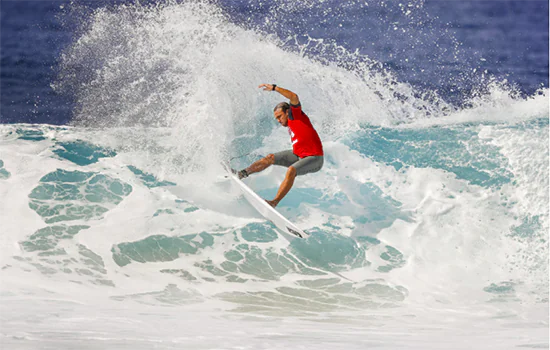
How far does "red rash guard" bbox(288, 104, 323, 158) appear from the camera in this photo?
7.54m

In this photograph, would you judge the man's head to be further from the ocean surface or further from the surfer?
the ocean surface

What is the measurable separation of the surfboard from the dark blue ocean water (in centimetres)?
→ 565

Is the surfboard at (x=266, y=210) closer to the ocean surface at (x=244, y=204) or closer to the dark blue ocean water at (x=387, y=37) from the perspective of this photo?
the ocean surface at (x=244, y=204)

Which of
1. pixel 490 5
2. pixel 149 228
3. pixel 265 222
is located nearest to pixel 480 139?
pixel 265 222

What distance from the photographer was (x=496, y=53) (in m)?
16.3

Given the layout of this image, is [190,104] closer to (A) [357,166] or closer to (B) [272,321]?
(A) [357,166]

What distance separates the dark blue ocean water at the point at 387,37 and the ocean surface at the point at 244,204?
0.24 metres

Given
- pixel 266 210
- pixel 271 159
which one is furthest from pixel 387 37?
pixel 266 210

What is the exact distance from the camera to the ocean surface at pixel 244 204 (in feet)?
21.3

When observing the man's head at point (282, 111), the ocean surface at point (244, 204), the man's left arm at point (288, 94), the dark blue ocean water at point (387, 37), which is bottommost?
the ocean surface at point (244, 204)

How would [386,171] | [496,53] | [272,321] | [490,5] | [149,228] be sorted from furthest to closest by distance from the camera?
[490,5] < [496,53] < [386,171] < [149,228] < [272,321]

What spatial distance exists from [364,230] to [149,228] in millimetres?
3232

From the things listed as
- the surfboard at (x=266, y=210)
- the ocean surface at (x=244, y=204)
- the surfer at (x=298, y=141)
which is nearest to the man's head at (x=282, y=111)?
the surfer at (x=298, y=141)

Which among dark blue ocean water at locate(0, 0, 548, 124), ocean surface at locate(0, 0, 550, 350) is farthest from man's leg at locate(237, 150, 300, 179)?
dark blue ocean water at locate(0, 0, 548, 124)
